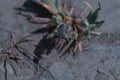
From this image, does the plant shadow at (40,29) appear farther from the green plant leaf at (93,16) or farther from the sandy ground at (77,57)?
the green plant leaf at (93,16)

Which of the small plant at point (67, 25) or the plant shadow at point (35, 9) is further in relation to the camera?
the plant shadow at point (35, 9)

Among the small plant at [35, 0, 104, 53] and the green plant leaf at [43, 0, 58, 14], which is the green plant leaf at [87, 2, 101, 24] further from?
the green plant leaf at [43, 0, 58, 14]

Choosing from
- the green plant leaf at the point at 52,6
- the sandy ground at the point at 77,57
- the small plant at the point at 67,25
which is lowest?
the sandy ground at the point at 77,57

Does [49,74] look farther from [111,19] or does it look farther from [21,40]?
[111,19]

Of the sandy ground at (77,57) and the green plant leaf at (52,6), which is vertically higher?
the green plant leaf at (52,6)

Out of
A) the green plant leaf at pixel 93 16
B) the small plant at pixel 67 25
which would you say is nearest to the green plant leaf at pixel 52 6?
the small plant at pixel 67 25

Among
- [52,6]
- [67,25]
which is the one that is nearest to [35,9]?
[52,6]

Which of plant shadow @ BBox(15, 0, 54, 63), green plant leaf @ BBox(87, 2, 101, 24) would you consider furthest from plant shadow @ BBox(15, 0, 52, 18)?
green plant leaf @ BBox(87, 2, 101, 24)
